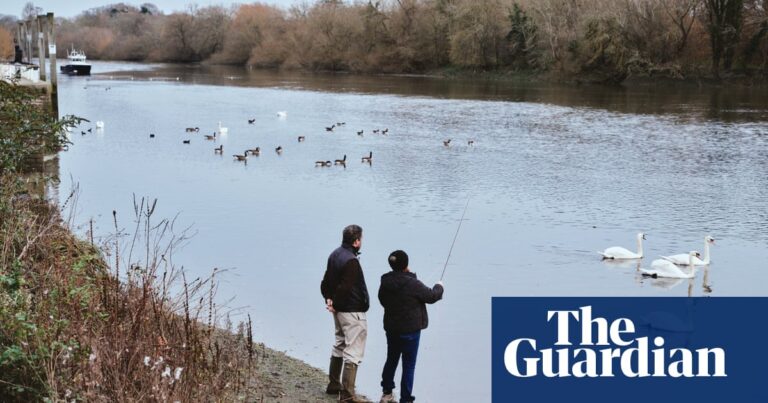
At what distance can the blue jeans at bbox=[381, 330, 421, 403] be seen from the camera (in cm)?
802

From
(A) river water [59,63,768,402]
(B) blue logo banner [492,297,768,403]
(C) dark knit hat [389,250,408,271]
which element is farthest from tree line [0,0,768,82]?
(C) dark knit hat [389,250,408,271]

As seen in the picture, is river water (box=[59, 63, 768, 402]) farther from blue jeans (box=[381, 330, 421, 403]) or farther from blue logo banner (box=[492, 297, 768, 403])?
blue jeans (box=[381, 330, 421, 403])

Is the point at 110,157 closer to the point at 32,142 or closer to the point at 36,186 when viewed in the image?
the point at 36,186

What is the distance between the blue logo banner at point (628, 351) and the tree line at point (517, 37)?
50.9m

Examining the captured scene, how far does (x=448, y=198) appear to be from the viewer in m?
21.9

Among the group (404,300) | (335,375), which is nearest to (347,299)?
(404,300)

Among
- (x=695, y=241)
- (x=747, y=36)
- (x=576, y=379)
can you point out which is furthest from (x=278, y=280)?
(x=747, y=36)

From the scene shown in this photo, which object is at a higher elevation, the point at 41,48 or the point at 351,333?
the point at 41,48

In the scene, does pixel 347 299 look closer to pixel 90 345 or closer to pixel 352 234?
pixel 352 234

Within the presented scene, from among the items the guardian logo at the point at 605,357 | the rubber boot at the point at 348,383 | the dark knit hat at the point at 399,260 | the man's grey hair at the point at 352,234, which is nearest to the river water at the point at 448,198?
the guardian logo at the point at 605,357

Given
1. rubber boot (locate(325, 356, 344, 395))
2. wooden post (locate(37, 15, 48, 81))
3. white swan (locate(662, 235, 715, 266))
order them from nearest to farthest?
rubber boot (locate(325, 356, 344, 395)) < white swan (locate(662, 235, 715, 266)) < wooden post (locate(37, 15, 48, 81))

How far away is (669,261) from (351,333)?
9106 millimetres

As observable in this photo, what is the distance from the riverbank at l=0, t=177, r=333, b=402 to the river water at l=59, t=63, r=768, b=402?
2116 millimetres

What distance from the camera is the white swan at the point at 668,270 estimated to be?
49.1ft
